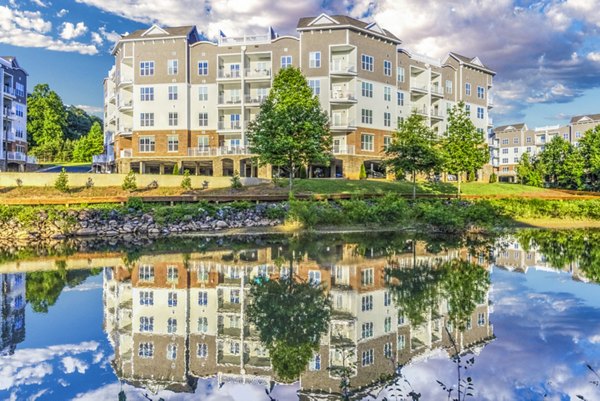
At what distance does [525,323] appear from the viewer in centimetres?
917

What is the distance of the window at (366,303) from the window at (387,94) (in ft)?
127

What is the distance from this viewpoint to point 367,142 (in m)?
45.5

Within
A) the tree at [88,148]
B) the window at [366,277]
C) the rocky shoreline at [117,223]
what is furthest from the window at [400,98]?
the tree at [88,148]

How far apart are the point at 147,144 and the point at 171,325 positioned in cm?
4091

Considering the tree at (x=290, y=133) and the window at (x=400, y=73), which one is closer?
the tree at (x=290, y=133)

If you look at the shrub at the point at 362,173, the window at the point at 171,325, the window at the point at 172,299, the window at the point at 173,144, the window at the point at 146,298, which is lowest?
the window at the point at 171,325

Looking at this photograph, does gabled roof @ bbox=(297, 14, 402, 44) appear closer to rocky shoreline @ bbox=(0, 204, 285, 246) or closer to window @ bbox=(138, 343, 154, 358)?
rocky shoreline @ bbox=(0, 204, 285, 246)

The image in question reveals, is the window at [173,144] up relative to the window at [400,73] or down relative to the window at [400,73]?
down

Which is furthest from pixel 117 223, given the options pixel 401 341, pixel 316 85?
pixel 316 85

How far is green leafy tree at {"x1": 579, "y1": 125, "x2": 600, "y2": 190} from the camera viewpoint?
5609 cm

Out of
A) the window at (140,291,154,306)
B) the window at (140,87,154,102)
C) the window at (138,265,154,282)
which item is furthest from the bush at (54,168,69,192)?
the window at (140,87,154,102)

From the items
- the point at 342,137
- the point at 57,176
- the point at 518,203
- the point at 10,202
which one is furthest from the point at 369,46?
the point at 10,202

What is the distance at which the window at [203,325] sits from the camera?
29.0 feet

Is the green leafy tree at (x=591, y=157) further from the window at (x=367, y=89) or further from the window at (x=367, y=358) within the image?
the window at (x=367, y=358)
